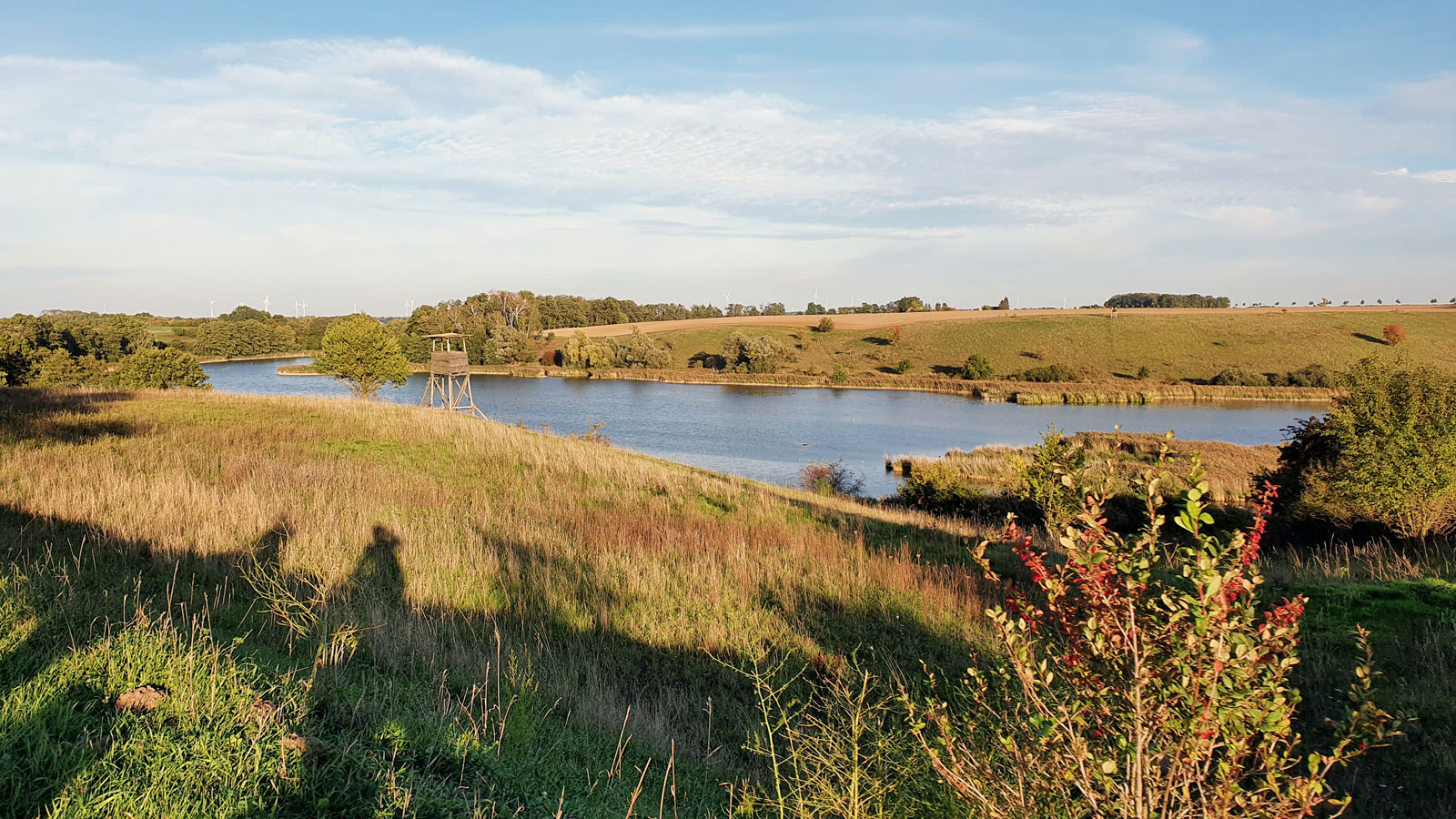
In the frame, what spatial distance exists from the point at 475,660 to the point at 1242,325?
309 ft

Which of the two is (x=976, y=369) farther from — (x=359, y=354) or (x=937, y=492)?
(x=937, y=492)

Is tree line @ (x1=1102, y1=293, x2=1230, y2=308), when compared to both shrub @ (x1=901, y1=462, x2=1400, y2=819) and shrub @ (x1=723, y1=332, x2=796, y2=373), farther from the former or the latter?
shrub @ (x1=901, y1=462, x2=1400, y2=819)

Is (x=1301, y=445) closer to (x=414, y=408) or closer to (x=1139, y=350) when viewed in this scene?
(x=414, y=408)

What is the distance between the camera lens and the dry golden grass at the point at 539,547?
6.07 metres

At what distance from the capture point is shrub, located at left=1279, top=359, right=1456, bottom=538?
47.3 feet

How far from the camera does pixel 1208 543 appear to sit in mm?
2311

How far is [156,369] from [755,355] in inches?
2056

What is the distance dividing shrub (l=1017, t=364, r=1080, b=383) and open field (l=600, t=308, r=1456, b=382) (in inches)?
73.6

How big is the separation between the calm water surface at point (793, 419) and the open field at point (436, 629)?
19101 millimetres

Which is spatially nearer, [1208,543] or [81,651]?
[1208,543]

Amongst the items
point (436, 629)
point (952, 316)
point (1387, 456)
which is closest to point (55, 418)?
point (436, 629)

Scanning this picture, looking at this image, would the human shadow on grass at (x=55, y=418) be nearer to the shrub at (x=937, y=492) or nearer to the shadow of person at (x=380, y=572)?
the shadow of person at (x=380, y=572)

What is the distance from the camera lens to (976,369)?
7375 centimetres

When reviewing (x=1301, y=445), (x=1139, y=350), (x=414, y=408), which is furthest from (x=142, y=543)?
(x=1139, y=350)
